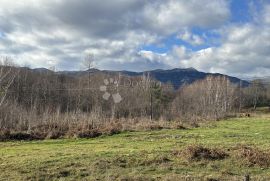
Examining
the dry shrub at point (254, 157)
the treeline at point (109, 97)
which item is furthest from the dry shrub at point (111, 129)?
the dry shrub at point (254, 157)

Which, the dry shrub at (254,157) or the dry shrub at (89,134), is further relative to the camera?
the dry shrub at (89,134)

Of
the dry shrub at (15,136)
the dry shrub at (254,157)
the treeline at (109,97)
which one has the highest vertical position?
the treeline at (109,97)

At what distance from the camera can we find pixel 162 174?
1283 centimetres

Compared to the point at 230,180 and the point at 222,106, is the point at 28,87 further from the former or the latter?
the point at 230,180

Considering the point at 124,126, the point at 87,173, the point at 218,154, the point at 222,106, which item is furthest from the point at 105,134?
the point at 222,106

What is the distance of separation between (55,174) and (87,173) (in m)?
0.97

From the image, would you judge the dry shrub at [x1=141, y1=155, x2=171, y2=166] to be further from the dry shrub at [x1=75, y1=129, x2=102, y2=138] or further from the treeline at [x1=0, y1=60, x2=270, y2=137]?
the treeline at [x1=0, y1=60, x2=270, y2=137]

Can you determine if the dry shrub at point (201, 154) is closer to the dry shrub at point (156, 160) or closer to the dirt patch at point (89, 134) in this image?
the dry shrub at point (156, 160)

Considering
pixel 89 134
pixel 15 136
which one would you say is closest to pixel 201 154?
pixel 89 134

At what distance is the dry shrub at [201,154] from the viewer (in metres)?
15.1

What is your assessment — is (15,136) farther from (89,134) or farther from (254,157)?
(254,157)

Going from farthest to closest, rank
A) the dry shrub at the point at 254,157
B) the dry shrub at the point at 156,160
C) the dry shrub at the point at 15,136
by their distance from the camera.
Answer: the dry shrub at the point at 15,136
the dry shrub at the point at 254,157
the dry shrub at the point at 156,160

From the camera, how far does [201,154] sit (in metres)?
15.4

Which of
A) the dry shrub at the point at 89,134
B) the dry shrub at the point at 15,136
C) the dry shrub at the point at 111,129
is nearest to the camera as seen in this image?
the dry shrub at the point at 15,136
